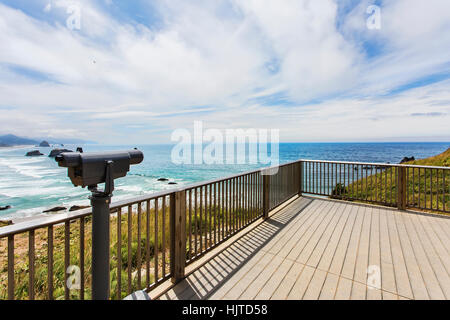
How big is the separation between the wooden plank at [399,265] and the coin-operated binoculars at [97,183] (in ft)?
7.70

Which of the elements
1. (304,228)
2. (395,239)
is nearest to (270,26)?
(304,228)

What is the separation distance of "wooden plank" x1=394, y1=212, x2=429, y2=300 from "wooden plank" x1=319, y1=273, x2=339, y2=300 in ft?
1.98

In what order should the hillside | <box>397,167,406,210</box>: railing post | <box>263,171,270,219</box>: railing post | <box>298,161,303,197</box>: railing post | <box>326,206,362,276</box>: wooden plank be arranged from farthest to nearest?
1. <box>298,161,303,197</box>: railing post
2. <box>397,167,406,210</box>: railing post
3. the hillside
4. <box>263,171,270,219</box>: railing post
5. <box>326,206,362,276</box>: wooden plank

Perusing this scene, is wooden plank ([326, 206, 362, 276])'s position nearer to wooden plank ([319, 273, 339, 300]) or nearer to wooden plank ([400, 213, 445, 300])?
wooden plank ([319, 273, 339, 300])

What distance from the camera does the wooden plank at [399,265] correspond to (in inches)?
70.5

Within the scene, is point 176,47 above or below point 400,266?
above

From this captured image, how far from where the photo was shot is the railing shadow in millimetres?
1822

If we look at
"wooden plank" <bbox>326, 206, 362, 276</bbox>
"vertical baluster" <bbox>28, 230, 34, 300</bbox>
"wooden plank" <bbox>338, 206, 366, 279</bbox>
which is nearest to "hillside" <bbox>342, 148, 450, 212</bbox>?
"wooden plank" <bbox>326, 206, 362, 276</bbox>

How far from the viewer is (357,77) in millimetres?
6875

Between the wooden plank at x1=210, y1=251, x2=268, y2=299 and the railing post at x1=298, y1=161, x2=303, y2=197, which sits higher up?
the railing post at x1=298, y1=161, x2=303, y2=197

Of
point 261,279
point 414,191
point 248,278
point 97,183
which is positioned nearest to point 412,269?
point 261,279

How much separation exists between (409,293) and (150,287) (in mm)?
2274

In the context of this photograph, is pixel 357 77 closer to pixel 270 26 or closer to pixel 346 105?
pixel 270 26
